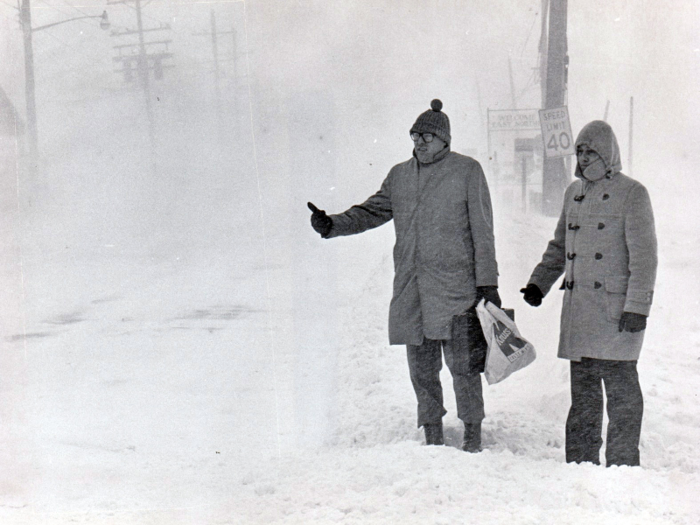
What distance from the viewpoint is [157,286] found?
34.6ft

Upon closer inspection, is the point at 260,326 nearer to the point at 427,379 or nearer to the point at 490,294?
the point at 427,379

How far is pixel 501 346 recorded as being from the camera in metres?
3.71

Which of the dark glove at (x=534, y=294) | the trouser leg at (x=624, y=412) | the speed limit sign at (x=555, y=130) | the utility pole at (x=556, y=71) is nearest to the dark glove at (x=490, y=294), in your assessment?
the dark glove at (x=534, y=294)

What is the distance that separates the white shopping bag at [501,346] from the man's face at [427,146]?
87 centimetres

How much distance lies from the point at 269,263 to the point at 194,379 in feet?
23.0

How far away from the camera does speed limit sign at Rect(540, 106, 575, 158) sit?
11.1 meters

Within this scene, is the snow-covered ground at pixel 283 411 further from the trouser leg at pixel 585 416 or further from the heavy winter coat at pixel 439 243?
the heavy winter coat at pixel 439 243

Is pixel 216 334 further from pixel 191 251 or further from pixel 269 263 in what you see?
pixel 191 251

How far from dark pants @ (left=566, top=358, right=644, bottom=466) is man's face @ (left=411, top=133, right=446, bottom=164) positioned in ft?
4.33

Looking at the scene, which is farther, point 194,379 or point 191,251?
point 191,251

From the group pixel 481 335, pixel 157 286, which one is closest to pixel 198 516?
pixel 481 335

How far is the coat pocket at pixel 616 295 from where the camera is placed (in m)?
3.50

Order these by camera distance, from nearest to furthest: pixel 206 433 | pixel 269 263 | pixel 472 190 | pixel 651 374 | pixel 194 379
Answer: pixel 472 190 < pixel 206 433 < pixel 651 374 < pixel 194 379 < pixel 269 263

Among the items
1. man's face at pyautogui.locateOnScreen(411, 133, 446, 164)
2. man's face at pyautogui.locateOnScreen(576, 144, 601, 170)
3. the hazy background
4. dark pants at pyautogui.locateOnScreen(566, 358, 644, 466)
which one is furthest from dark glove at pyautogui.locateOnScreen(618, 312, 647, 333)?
the hazy background
